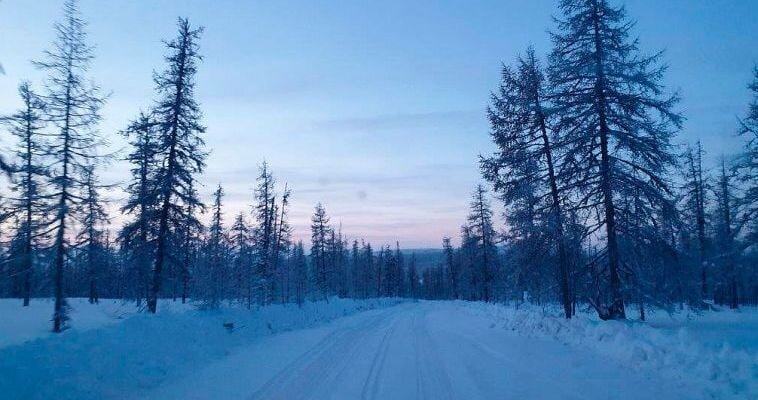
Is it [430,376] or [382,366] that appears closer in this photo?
[430,376]

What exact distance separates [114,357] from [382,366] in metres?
6.04

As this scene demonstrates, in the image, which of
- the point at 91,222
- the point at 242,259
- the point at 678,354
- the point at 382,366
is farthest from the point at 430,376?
the point at 242,259

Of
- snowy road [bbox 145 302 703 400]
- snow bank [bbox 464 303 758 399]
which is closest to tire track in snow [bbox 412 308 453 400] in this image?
snowy road [bbox 145 302 703 400]

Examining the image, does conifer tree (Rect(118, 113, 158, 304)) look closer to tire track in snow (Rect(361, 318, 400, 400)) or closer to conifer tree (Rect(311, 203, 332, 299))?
tire track in snow (Rect(361, 318, 400, 400))

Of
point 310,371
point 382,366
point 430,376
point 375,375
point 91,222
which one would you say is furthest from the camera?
point 91,222

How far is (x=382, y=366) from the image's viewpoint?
11.6m

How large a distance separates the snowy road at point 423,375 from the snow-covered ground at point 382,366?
27 mm

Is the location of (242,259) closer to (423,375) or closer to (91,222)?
(91,222)

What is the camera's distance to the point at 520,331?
1744 cm

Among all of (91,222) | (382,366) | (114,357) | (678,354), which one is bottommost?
(382,366)

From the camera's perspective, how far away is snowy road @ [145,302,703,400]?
8.48m

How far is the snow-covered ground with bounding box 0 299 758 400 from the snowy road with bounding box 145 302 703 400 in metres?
0.03

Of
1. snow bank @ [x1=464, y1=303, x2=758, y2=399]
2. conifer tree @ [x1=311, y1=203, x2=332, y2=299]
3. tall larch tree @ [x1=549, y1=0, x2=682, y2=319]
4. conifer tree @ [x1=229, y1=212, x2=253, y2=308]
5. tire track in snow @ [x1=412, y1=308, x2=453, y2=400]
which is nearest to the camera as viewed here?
snow bank @ [x1=464, y1=303, x2=758, y2=399]

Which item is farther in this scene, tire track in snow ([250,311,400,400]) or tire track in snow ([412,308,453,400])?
tire track in snow ([250,311,400,400])
